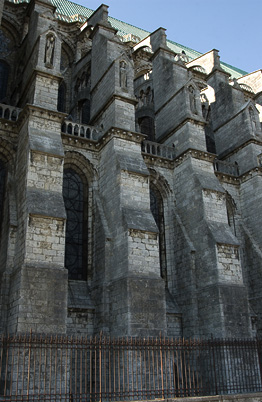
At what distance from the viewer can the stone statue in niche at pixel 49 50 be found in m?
15.0

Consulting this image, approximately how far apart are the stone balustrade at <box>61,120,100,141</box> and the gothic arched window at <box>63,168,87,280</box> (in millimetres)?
1553

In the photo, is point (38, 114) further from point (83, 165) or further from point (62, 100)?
point (62, 100)

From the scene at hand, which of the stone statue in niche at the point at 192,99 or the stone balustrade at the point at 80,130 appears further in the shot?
the stone statue in niche at the point at 192,99

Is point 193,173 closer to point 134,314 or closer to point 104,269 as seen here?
point 104,269

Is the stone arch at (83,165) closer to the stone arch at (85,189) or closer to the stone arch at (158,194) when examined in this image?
the stone arch at (85,189)

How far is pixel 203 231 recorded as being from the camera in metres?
15.4

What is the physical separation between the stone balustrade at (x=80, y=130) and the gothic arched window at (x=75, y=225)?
155 centimetres

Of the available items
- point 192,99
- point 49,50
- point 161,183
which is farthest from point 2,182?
point 192,99

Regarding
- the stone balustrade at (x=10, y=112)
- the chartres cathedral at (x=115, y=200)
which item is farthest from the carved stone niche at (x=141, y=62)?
the stone balustrade at (x=10, y=112)

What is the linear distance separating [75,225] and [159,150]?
19.0ft

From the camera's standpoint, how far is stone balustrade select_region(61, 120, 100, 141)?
15.8 metres

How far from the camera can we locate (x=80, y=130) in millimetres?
16359

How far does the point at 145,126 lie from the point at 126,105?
668 cm

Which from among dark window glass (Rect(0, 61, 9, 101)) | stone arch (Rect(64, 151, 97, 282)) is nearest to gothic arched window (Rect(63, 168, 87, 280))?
stone arch (Rect(64, 151, 97, 282))
